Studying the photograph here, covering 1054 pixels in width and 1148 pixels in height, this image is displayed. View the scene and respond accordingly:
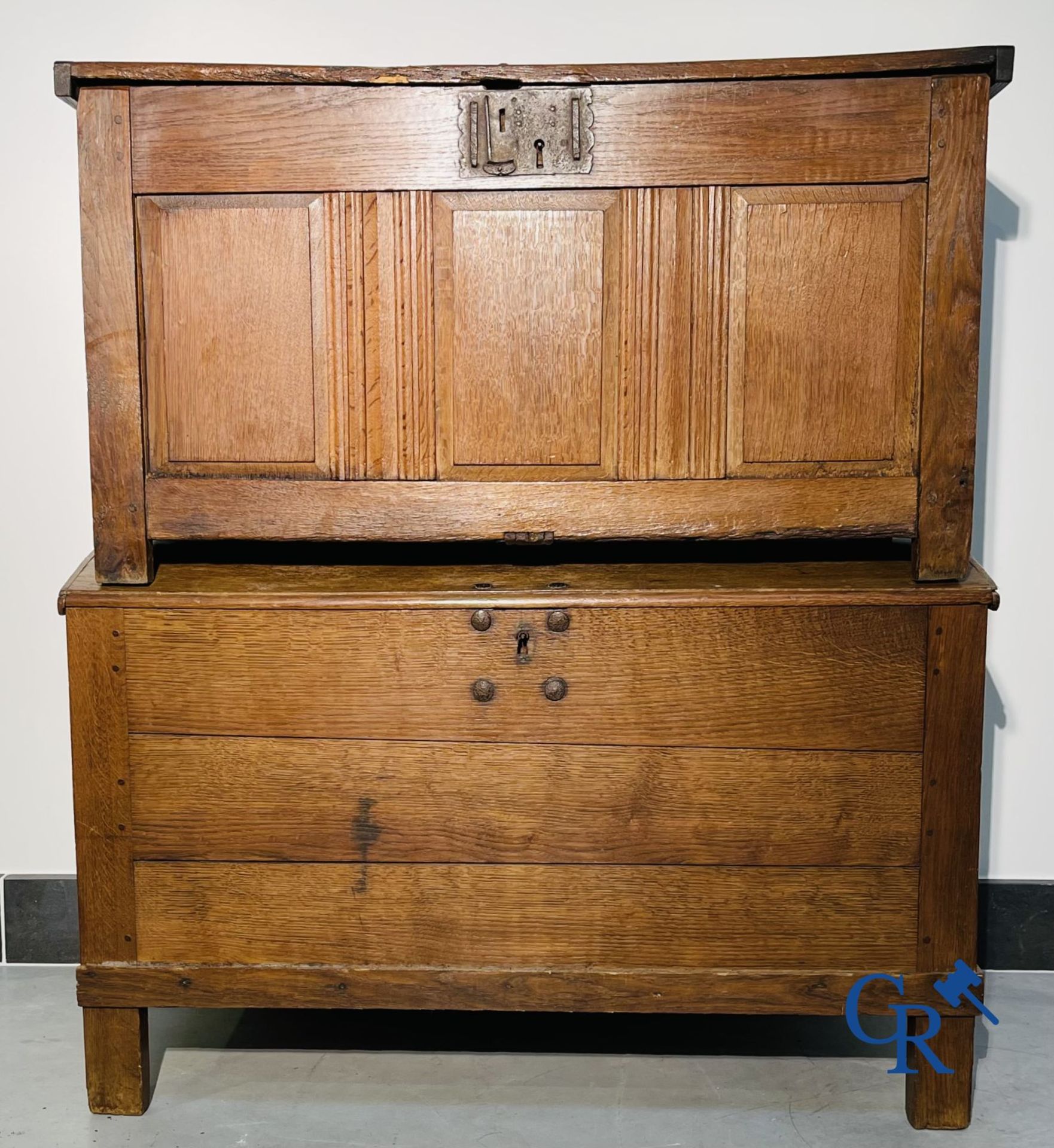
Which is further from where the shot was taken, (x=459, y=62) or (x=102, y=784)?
(x=459, y=62)

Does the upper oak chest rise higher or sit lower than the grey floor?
higher

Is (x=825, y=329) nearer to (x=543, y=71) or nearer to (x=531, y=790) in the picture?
(x=543, y=71)

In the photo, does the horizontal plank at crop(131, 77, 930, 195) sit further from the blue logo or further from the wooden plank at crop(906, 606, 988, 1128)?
the blue logo

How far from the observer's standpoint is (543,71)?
2.17m

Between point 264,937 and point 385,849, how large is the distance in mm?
254

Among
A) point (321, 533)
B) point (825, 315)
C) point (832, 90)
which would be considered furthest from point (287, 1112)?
point (832, 90)

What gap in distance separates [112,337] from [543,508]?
736 mm

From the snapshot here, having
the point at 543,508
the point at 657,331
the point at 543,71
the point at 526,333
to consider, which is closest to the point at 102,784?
the point at 543,508

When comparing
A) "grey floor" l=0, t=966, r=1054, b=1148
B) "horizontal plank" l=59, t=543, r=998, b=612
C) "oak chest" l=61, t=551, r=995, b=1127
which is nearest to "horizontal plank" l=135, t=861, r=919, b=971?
"oak chest" l=61, t=551, r=995, b=1127

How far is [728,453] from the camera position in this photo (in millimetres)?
2270

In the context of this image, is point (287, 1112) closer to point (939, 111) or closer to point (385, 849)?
point (385, 849)

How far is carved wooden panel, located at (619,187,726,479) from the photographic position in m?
2.22

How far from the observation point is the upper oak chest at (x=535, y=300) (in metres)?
2.19

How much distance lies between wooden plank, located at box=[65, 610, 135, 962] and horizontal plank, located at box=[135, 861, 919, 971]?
4 cm
